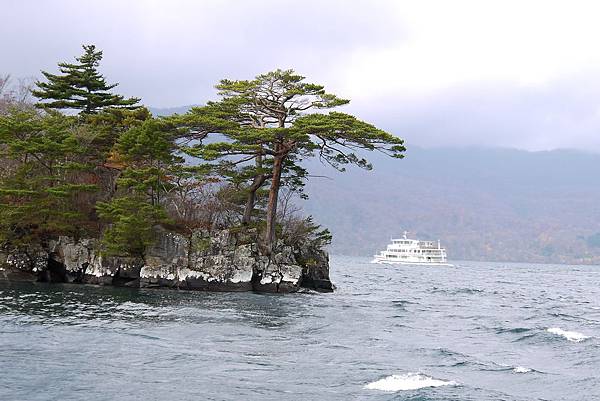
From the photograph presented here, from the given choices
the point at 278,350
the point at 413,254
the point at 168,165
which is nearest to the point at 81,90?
the point at 168,165

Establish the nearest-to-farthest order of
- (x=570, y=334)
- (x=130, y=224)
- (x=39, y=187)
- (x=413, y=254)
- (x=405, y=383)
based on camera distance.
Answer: (x=405, y=383) < (x=570, y=334) < (x=130, y=224) < (x=39, y=187) < (x=413, y=254)

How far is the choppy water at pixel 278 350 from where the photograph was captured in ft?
53.6

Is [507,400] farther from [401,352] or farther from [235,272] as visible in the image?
[235,272]

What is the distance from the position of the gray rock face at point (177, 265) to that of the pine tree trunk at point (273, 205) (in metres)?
0.73

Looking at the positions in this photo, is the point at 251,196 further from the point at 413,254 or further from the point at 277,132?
the point at 413,254

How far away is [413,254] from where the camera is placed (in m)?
133

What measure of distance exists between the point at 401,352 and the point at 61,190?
25839 millimetres

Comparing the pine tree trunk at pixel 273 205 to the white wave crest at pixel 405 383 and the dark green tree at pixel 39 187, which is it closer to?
the dark green tree at pixel 39 187

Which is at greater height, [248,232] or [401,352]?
[248,232]

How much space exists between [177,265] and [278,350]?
2003 centimetres

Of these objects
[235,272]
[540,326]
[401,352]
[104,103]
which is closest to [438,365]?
[401,352]

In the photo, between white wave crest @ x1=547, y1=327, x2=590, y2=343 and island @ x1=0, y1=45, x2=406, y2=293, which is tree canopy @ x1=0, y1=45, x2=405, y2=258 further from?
white wave crest @ x1=547, y1=327, x2=590, y2=343

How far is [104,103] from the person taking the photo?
54.3 metres

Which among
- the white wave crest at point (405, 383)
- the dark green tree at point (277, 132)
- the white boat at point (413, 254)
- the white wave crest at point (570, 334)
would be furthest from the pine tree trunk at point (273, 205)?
the white boat at point (413, 254)
